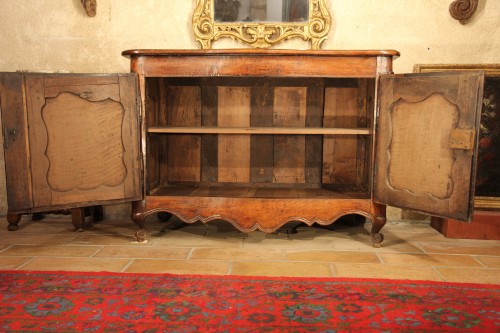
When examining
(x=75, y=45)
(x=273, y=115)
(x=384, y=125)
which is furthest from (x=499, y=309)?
(x=75, y=45)

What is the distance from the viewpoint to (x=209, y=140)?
9.39 ft

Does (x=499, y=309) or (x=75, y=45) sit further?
(x=75, y=45)

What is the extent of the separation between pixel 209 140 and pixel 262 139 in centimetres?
36

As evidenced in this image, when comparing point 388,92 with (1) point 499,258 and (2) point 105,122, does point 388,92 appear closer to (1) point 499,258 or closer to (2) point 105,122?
(1) point 499,258

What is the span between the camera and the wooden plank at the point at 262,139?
281 cm

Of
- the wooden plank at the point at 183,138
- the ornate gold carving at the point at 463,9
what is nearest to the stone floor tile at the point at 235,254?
the wooden plank at the point at 183,138

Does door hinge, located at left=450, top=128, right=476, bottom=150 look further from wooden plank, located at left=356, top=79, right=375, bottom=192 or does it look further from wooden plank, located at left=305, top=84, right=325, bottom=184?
wooden plank, located at left=305, top=84, right=325, bottom=184

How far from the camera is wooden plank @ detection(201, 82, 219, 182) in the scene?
2.82m

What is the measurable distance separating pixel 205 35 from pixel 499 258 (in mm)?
2178

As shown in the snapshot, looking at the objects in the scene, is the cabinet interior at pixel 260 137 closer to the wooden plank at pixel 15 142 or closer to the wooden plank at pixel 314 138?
the wooden plank at pixel 314 138

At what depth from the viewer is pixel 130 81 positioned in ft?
7.30

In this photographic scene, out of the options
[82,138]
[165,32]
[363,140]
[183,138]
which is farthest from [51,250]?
[363,140]

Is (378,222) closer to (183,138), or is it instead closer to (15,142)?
(183,138)

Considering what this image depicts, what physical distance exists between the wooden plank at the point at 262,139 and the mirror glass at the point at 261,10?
0.46 m
